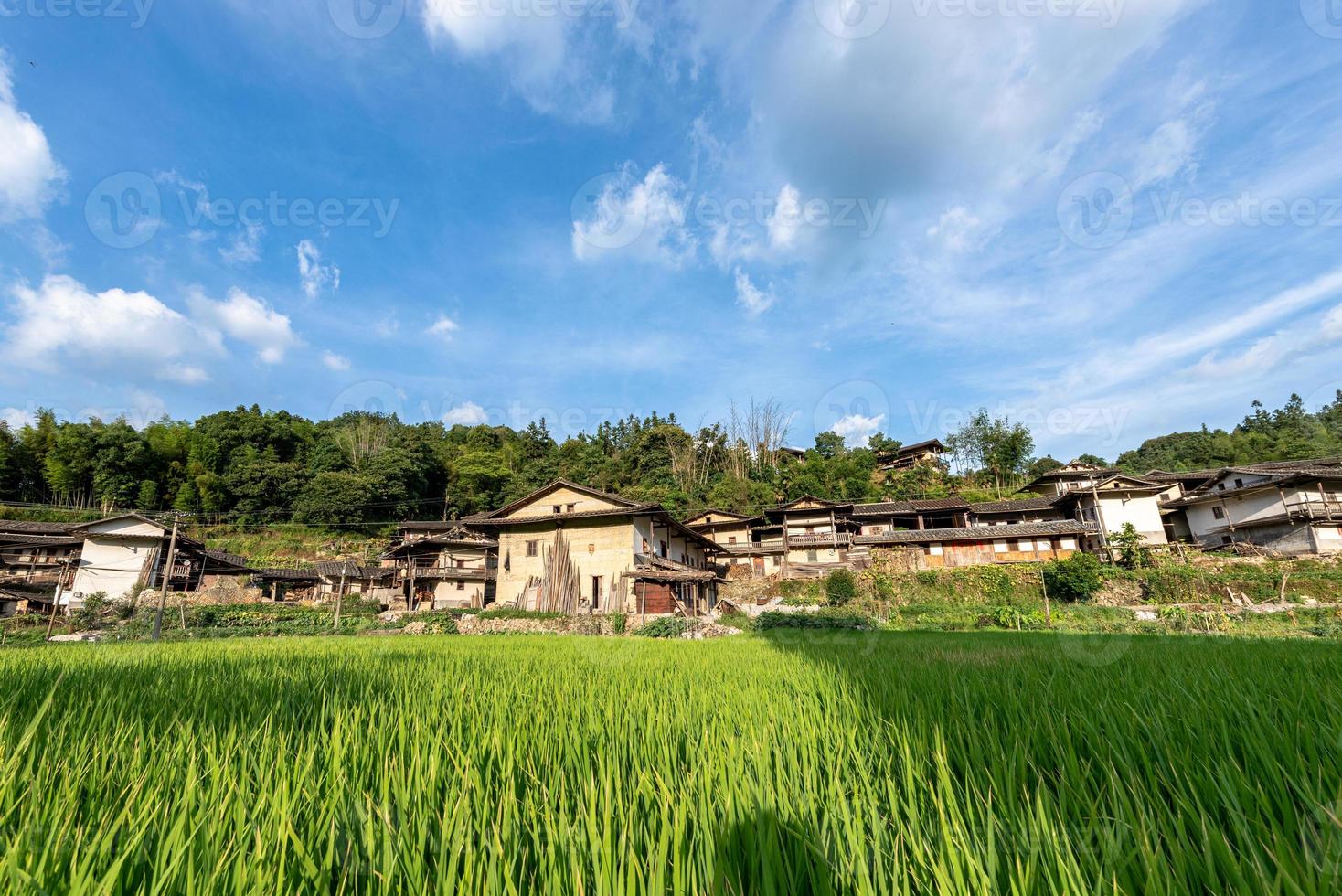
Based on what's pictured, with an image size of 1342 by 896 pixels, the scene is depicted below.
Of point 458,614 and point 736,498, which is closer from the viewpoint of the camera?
Answer: point 458,614

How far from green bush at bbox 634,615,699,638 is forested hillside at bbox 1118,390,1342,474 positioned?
196 feet

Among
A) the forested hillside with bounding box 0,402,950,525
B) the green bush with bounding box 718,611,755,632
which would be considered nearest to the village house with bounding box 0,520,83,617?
the forested hillside with bounding box 0,402,950,525

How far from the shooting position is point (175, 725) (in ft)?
7.50

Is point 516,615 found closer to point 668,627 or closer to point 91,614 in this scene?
point 668,627

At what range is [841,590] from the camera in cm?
2680

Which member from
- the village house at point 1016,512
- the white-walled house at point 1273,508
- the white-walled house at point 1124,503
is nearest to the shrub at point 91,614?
the village house at point 1016,512

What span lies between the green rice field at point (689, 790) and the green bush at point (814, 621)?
617 inches

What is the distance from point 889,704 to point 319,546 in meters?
51.6

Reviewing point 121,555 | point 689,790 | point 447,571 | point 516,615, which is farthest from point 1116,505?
point 121,555

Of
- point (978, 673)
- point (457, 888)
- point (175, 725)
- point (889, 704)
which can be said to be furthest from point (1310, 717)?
point (175, 725)

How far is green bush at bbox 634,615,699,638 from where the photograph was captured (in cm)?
1703

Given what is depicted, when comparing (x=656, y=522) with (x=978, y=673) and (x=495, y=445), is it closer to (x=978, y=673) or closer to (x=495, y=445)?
(x=978, y=673)

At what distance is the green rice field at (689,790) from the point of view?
98 cm

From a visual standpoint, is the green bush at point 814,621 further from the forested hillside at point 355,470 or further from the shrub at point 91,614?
the shrub at point 91,614
